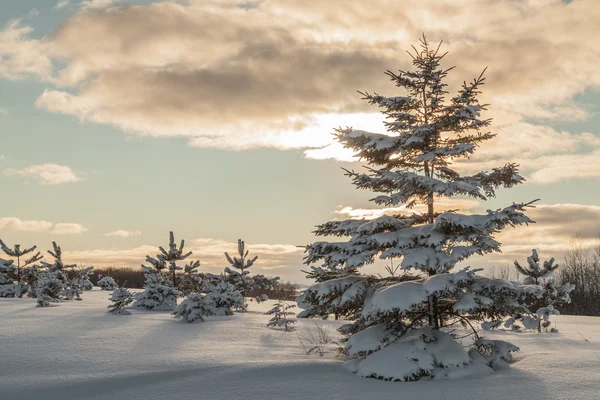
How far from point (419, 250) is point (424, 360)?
1825 mm

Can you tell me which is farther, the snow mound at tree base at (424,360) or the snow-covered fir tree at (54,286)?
the snow-covered fir tree at (54,286)

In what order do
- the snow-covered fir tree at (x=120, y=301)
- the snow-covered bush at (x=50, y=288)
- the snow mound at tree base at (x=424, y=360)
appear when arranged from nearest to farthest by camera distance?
1. the snow mound at tree base at (x=424, y=360)
2. the snow-covered fir tree at (x=120, y=301)
3. the snow-covered bush at (x=50, y=288)

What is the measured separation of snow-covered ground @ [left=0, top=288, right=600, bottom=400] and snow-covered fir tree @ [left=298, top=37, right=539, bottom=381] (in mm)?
630

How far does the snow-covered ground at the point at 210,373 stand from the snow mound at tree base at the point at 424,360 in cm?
22

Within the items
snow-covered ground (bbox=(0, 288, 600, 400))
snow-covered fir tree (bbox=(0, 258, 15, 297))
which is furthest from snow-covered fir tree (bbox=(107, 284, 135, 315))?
snow-covered fir tree (bbox=(0, 258, 15, 297))

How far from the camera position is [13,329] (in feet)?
35.6

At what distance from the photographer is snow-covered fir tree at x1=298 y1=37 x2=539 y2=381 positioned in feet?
25.5

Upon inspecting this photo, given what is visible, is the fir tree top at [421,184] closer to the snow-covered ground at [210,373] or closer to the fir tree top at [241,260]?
the snow-covered ground at [210,373]

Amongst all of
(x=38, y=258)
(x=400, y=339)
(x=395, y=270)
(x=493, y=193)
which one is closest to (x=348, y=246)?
(x=395, y=270)

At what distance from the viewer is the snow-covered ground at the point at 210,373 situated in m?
6.61

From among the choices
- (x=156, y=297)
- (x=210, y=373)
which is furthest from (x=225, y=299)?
(x=210, y=373)

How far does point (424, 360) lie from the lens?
Result: 7602mm

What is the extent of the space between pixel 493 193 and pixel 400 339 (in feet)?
11.4

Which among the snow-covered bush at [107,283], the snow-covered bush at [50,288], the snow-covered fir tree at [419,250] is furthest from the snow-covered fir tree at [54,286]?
the snow-covered fir tree at [419,250]
